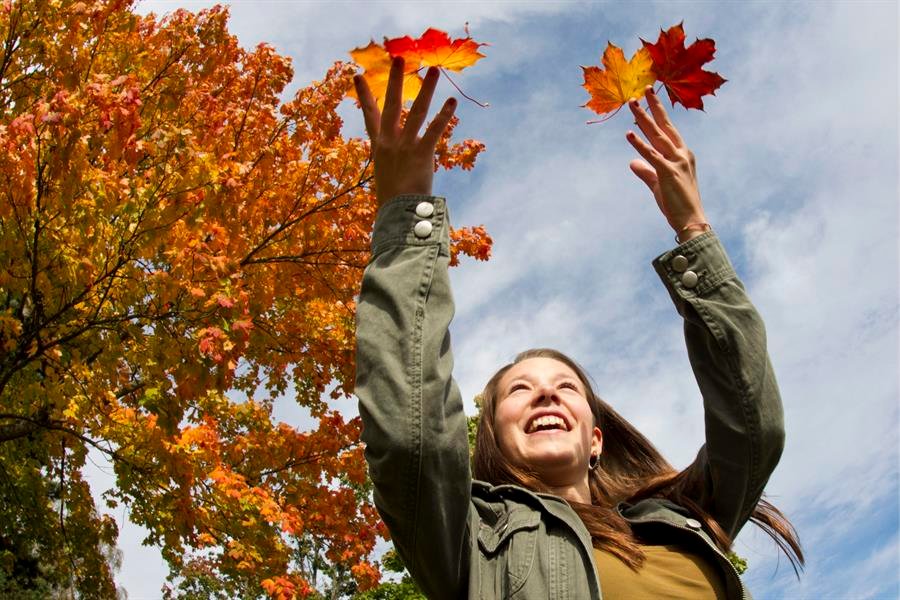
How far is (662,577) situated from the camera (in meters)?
1.65

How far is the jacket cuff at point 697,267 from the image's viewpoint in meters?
1.81

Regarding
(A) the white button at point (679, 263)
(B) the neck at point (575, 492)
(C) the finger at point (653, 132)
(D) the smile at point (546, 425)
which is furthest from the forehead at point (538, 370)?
(C) the finger at point (653, 132)

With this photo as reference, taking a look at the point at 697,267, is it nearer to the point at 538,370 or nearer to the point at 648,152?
the point at 648,152

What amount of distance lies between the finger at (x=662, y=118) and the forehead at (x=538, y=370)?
75 cm

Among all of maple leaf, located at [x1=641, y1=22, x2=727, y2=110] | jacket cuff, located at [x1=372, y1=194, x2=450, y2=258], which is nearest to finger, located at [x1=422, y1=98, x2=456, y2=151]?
jacket cuff, located at [x1=372, y1=194, x2=450, y2=258]

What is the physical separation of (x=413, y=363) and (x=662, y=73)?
4.05ft

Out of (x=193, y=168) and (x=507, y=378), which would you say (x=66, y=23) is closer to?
(x=193, y=168)

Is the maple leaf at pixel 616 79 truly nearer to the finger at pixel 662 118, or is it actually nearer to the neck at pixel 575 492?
the finger at pixel 662 118

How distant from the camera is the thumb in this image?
6.51 ft

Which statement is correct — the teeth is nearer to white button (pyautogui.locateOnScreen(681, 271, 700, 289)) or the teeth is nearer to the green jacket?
the green jacket

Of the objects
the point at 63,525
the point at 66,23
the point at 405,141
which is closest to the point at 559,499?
the point at 405,141

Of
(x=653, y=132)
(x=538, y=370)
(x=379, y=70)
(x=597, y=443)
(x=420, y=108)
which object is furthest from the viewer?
(x=597, y=443)

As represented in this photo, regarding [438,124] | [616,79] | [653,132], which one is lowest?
[438,124]

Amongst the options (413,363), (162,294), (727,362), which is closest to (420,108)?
(413,363)
